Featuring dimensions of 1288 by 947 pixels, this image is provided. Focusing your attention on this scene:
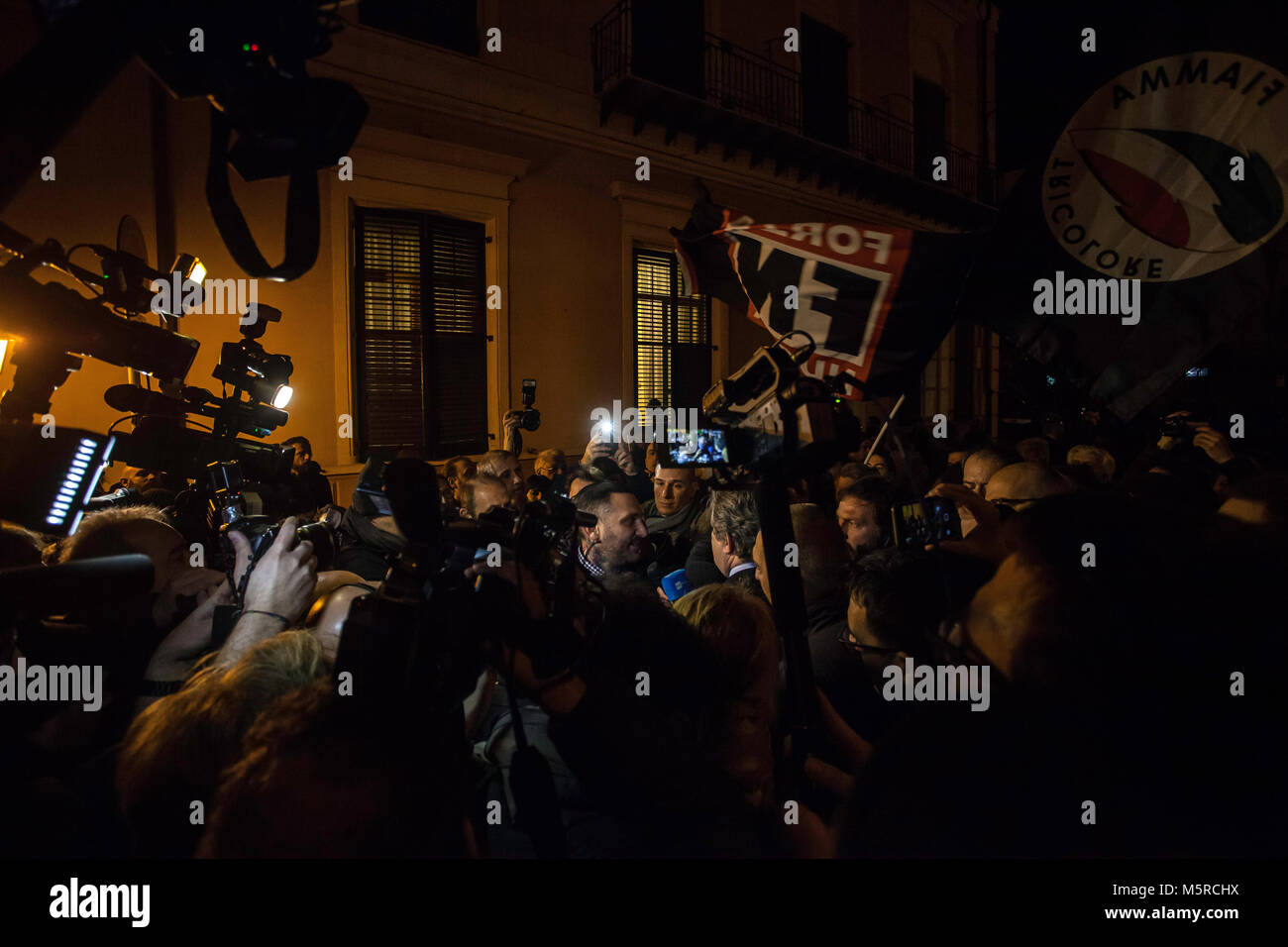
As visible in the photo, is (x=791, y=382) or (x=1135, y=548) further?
(x=791, y=382)

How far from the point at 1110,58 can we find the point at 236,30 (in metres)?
3.11

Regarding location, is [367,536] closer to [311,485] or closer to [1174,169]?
[1174,169]

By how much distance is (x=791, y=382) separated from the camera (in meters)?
1.50

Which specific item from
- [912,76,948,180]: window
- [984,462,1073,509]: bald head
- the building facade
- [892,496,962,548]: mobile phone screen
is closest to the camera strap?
[892,496,962,548]: mobile phone screen

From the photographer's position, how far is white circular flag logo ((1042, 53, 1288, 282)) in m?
2.44

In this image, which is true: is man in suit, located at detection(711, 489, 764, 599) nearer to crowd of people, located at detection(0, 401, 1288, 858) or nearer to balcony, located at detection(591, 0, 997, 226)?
crowd of people, located at detection(0, 401, 1288, 858)

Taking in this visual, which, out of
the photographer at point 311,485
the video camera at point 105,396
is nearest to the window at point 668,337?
the photographer at point 311,485

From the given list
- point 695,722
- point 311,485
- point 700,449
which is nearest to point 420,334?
point 311,485

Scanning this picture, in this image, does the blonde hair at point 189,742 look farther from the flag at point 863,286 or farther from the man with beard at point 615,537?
the flag at point 863,286

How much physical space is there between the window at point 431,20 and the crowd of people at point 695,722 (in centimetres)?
642

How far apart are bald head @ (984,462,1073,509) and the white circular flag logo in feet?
3.76
